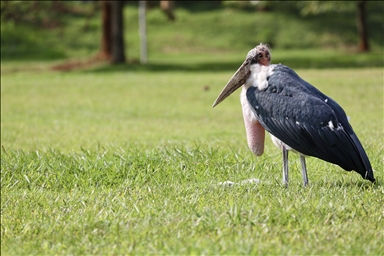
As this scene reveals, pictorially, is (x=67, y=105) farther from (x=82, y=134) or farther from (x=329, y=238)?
(x=329, y=238)

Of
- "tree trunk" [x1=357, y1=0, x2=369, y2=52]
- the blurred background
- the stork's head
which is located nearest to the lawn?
the stork's head

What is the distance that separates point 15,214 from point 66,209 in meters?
0.40

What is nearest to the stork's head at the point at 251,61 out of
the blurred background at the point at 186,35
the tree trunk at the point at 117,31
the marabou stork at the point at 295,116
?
the marabou stork at the point at 295,116

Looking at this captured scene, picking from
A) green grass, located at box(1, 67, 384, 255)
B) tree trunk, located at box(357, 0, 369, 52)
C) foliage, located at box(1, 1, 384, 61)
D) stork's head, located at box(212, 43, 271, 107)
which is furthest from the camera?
foliage, located at box(1, 1, 384, 61)

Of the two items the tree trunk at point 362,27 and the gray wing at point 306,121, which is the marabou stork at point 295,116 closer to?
the gray wing at point 306,121

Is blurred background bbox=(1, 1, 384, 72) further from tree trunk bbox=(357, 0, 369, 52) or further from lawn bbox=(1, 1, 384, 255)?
lawn bbox=(1, 1, 384, 255)

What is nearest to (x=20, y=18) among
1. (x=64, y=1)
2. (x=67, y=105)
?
(x=64, y=1)

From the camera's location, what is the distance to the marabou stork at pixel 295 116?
5832mm

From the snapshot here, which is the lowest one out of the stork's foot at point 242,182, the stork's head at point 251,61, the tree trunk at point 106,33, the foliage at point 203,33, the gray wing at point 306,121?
the foliage at point 203,33

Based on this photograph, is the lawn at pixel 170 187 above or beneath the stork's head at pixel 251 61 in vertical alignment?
beneath

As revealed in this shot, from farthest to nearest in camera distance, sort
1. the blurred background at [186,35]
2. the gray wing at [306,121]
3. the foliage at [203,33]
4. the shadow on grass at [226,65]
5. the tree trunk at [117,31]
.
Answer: the foliage at [203,33], the blurred background at [186,35], the tree trunk at [117,31], the shadow on grass at [226,65], the gray wing at [306,121]

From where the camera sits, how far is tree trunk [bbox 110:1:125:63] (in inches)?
1094

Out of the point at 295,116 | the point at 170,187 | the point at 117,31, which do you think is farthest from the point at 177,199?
the point at 117,31

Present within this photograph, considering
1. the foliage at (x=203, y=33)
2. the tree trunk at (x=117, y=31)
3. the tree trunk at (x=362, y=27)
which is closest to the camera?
the tree trunk at (x=117, y=31)
